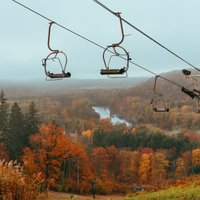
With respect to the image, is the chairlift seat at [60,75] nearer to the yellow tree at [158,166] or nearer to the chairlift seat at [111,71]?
the chairlift seat at [111,71]

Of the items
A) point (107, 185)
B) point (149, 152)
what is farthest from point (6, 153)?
point (149, 152)

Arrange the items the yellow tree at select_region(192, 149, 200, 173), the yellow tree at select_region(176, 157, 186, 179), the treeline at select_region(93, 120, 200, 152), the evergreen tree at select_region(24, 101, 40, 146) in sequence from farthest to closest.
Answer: the treeline at select_region(93, 120, 200, 152)
the yellow tree at select_region(176, 157, 186, 179)
the yellow tree at select_region(192, 149, 200, 173)
the evergreen tree at select_region(24, 101, 40, 146)

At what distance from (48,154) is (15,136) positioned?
8372 millimetres

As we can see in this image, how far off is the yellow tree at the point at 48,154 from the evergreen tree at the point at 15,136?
13.0ft

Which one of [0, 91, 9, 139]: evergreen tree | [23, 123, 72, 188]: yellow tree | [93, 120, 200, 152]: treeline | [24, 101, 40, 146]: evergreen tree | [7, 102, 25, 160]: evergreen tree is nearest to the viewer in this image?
[23, 123, 72, 188]: yellow tree

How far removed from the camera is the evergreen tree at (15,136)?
5831 centimetres

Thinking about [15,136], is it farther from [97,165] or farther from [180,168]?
[180,168]

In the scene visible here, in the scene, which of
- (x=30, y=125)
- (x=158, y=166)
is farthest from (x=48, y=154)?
(x=158, y=166)

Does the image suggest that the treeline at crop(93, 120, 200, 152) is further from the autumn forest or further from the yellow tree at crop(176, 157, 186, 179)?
the yellow tree at crop(176, 157, 186, 179)

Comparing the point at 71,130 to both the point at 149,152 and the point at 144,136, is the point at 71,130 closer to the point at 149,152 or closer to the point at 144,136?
the point at 144,136

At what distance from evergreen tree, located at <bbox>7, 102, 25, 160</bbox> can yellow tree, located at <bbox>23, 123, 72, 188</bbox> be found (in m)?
3.96

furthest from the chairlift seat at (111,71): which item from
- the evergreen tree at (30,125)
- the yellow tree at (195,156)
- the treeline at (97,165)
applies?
the yellow tree at (195,156)

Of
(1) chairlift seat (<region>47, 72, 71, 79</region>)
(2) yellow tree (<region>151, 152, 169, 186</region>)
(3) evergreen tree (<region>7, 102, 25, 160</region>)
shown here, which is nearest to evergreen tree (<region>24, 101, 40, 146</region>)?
(3) evergreen tree (<region>7, 102, 25, 160</region>)

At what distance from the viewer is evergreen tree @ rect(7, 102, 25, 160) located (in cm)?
5831
